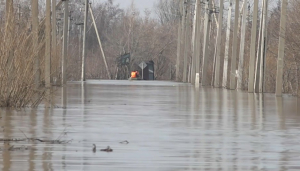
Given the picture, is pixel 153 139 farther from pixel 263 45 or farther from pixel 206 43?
pixel 206 43

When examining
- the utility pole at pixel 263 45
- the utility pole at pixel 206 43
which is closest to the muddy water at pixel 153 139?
the utility pole at pixel 263 45

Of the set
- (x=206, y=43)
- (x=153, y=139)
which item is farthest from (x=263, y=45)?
(x=153, y=139)

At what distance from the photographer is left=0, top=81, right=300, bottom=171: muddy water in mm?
11453

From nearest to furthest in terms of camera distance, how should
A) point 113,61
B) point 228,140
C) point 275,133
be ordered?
point 228,140 → point 275,133 → point 113,61

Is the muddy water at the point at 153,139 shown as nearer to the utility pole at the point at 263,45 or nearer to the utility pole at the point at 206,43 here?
the utility pole at the point at 263,45

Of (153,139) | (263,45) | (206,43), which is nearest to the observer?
(153,139)

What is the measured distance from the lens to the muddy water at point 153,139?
11453mm

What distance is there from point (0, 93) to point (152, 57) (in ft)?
295

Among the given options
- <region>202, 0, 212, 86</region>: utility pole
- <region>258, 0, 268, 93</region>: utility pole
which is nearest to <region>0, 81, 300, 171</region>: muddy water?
<region>258, 0, 268, 93</region>: utility pole

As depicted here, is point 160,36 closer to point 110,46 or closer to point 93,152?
point 110,46

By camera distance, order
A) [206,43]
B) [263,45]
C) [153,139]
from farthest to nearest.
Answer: [206,43] → [263,45] → [153,139]

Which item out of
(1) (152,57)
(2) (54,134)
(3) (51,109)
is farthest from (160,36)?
(2) (54,134)

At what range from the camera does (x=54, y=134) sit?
15.8 meters

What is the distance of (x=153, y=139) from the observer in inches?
596
